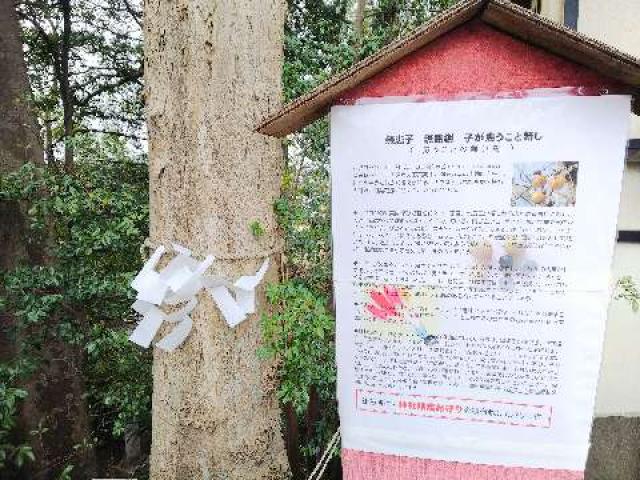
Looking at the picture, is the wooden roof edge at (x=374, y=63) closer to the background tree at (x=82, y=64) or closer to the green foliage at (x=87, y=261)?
the green foliage at (x=87, y=261)

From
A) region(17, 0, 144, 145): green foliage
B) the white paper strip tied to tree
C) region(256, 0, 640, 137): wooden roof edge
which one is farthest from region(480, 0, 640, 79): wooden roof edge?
region(17, 0, 144, 145): green foliage

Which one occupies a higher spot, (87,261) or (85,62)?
(85,62)

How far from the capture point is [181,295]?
2.01 metres

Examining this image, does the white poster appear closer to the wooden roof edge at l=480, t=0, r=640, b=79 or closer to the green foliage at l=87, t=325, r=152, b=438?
the wooden roof edge at l=480, t=0, r=640, b=79

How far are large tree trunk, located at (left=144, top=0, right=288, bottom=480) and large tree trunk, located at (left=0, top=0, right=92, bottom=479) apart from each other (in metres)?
2.30

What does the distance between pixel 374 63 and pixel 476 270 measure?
870 millimetres

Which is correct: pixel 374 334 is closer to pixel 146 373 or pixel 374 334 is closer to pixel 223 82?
pixel 223 82

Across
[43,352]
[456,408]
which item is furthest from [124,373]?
[456,408]

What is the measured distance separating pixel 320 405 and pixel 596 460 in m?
2.06

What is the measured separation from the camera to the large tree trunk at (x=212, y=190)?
2.01m

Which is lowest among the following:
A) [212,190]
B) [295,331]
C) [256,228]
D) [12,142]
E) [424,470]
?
[424,470]

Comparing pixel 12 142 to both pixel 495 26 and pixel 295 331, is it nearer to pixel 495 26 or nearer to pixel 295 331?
pixel 295 331

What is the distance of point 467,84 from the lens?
5.67 feet

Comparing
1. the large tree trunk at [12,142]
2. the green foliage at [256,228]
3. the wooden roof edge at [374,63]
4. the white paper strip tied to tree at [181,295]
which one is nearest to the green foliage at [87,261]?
the large tree trunk at [12,142]
